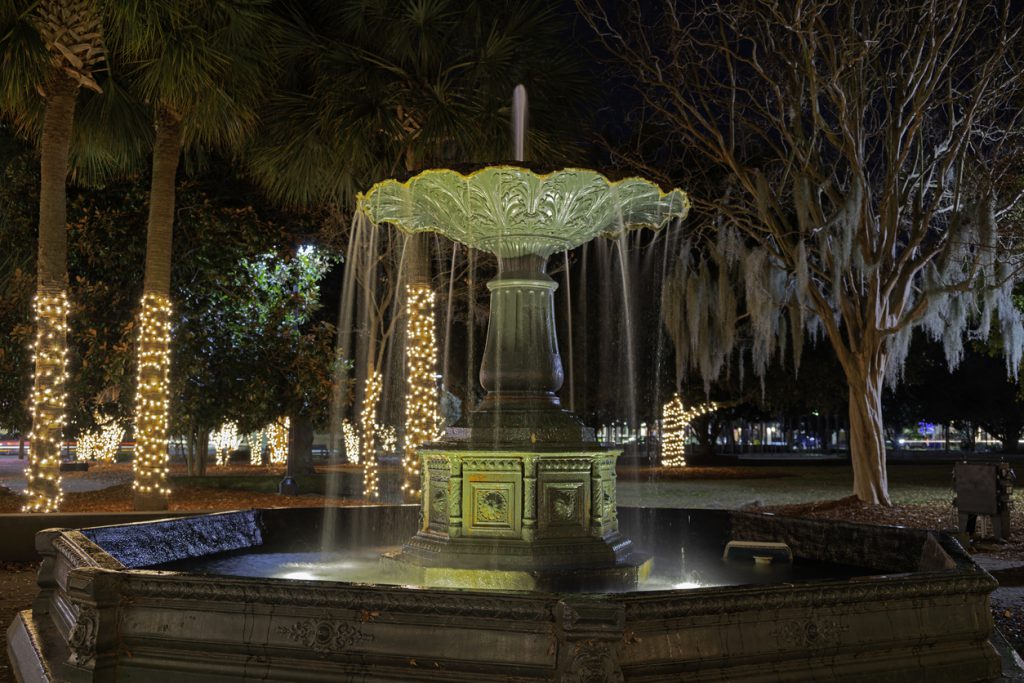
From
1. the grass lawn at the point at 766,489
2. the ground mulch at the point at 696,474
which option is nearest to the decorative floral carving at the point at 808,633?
the grass lawn at the point at 766,489

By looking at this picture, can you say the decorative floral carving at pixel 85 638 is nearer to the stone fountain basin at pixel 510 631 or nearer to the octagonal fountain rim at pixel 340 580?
the stone fountain basin at pixel 510 631

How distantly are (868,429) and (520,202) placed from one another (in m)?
11.4

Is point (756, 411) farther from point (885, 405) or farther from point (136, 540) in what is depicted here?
point (136, 540)

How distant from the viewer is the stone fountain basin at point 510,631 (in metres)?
4.31

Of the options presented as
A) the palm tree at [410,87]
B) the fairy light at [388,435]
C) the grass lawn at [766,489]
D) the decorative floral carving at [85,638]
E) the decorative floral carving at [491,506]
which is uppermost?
the palm tree at [410,87]

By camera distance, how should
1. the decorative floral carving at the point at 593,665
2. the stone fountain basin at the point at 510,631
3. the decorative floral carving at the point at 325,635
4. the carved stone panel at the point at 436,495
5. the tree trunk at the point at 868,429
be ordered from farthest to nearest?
the tree trunk at the point at 868,429, the carved stone panel at the point at 436,495, the decorative floral carving at the point at 325,635, the stone fountain basin at the point at 510,631, the decorative floral carving at the point at 593,665

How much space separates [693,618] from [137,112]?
45.6 ft

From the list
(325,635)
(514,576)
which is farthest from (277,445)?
(325,635)

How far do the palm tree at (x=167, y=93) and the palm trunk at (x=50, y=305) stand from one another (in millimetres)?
1294

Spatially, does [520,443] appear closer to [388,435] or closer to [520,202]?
[520,202]

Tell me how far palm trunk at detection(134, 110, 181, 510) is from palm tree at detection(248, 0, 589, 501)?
1.58 m

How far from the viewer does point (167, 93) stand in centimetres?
1280

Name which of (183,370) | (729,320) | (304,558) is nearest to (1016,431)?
(729,320)

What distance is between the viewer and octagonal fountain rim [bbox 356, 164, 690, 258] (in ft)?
24.2
